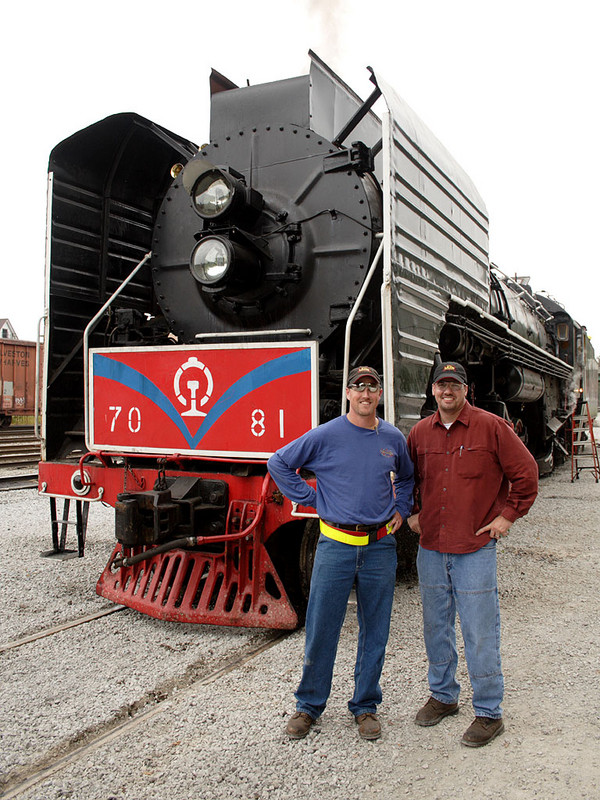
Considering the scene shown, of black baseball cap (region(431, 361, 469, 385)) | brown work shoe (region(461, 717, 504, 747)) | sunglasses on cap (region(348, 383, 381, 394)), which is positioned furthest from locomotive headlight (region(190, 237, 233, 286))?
brown work shoe (region(461, 717, 504, 747))

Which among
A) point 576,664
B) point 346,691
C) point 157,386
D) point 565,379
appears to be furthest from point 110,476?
point 565,379

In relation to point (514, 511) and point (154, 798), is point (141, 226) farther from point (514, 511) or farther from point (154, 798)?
point (154, 798)

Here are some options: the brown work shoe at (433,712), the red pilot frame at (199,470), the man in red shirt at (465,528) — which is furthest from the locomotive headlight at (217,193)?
the brown work shoe at (433,712)

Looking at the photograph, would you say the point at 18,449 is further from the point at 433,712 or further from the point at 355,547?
the point at 433,712

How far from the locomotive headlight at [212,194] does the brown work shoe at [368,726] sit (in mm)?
2790

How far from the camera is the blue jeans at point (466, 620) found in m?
2.54

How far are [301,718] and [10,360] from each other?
1953 centimetres

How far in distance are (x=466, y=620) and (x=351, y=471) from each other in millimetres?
765

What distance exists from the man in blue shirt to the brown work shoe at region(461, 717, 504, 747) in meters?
0.35

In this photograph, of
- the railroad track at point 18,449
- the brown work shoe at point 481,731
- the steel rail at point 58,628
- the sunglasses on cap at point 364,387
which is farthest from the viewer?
the railroad track at point 18,449

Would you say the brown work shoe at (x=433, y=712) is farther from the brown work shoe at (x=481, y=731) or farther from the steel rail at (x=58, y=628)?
the steel rail at (x=58, y=628)

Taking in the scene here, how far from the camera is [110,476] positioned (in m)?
4.06

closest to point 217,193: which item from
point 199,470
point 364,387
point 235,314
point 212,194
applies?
point 212,194

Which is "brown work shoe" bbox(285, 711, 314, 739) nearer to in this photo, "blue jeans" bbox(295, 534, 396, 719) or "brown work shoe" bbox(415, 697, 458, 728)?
"blue jeans" bbox(295, 534, 396, 719)
